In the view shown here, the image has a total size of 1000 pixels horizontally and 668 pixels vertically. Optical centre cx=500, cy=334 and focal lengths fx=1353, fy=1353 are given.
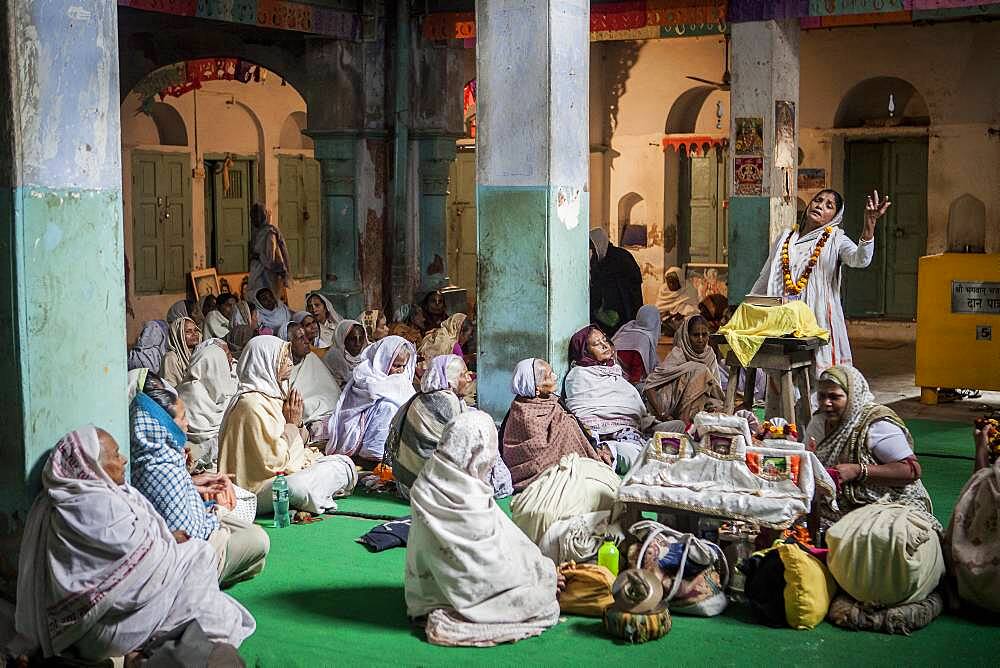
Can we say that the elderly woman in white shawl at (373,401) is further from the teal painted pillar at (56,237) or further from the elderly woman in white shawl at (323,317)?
the teal painted pillar at (56,237)

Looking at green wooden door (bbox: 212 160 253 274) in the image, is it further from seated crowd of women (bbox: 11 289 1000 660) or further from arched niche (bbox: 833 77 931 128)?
seated crowd of women (bbox: 11 289 1000 660)

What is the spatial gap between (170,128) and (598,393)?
925cm

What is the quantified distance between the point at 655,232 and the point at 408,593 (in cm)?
1175

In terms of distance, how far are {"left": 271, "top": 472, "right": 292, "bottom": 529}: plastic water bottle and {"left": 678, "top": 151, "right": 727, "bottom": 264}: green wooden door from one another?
1025 cm

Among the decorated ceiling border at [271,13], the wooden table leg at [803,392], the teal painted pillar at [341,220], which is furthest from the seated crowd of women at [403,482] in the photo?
the teal painted pillar at [341,220]

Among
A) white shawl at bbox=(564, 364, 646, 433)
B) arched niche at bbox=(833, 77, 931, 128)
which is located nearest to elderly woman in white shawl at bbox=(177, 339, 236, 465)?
white shawl at bbox=(564, 364, 646, 433)

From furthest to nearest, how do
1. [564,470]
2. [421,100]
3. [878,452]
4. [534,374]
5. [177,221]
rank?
[177,221] → [421,100] → [534,374] → [564,470] → [878,452]

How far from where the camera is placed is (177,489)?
A: 550 cm

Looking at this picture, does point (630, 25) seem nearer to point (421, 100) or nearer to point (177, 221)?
point (421, 100)

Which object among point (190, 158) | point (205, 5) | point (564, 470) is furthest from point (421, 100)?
point (564, 470)

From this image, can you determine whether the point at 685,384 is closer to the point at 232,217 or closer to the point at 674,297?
the point at 674,297

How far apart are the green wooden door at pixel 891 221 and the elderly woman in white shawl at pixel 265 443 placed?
955 cm

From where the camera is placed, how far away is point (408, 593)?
543cm

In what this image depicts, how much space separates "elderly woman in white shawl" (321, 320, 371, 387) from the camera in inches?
401
